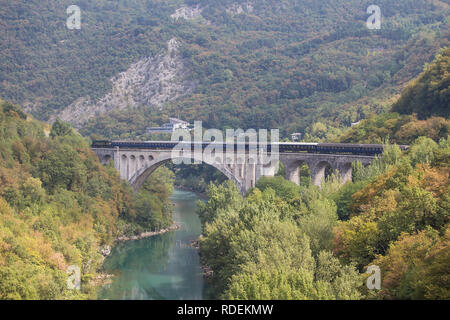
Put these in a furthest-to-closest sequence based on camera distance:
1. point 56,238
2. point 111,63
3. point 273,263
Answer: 1. point 111,63
2. point 56,238
3. point 273,263

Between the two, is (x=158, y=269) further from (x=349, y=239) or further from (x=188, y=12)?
(x=188, y=12)

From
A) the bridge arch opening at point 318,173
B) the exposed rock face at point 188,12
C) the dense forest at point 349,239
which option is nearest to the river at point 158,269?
the dense forest at point 349,239

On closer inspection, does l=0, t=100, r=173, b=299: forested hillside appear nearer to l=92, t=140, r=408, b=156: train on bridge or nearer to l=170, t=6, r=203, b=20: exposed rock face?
l=92, t=140, r=408, b=156: train on bridge

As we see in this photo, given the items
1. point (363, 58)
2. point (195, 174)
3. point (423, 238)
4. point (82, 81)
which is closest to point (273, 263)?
point (423, 238)

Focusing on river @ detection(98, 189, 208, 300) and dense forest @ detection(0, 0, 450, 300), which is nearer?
dense forest @ detection(0, 0, 450, 300)

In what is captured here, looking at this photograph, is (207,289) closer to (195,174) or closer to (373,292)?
(373,292)

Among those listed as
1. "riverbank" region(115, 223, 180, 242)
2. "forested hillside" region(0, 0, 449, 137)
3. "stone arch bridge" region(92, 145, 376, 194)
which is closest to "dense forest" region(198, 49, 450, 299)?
"stone arch bridge" region(92, 145, 376, 194)

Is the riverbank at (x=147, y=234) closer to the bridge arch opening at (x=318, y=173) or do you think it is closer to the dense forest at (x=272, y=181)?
the dense forest at (x=272, y=181)
